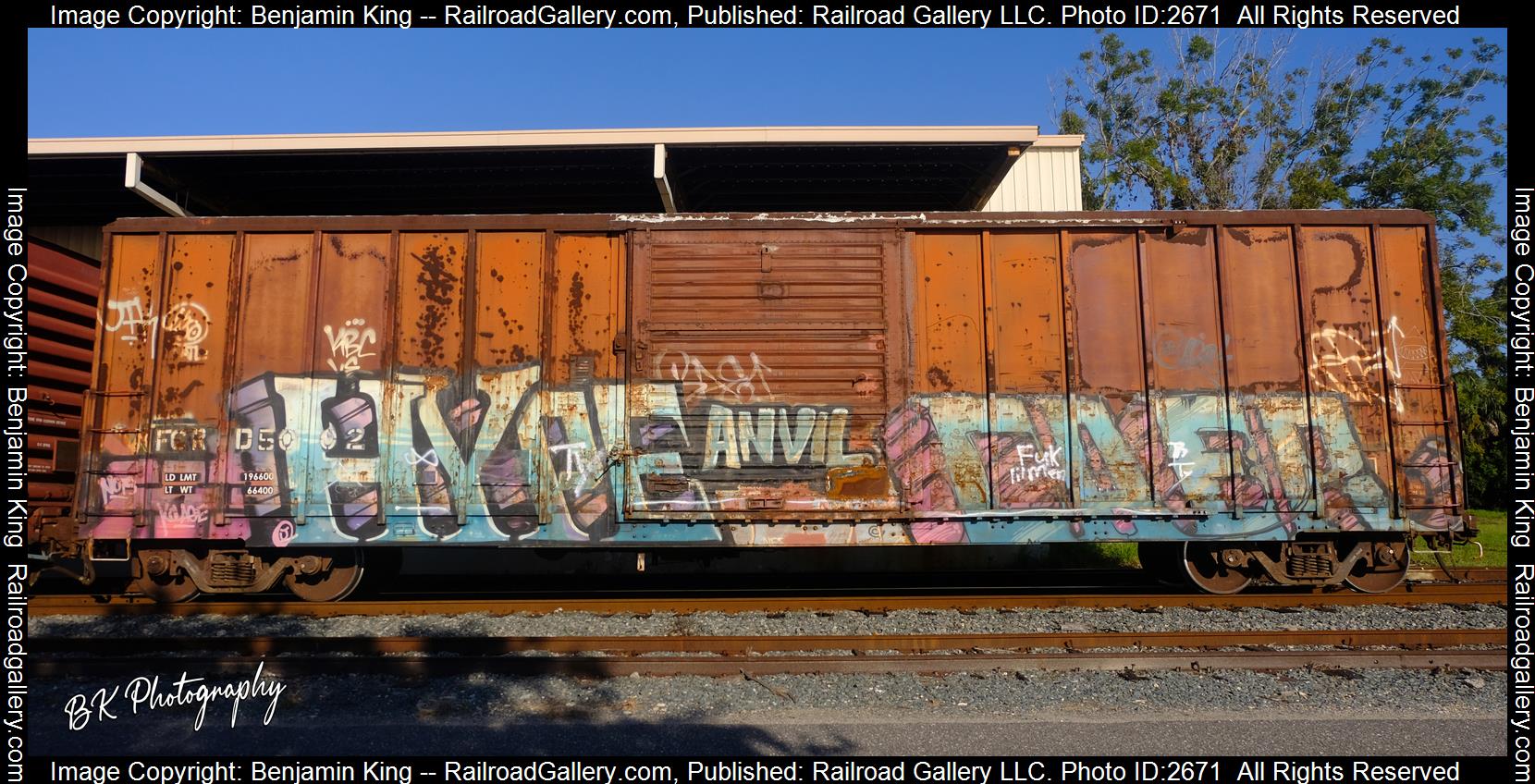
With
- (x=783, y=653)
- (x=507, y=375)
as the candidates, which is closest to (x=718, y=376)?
(x=507, y=375)

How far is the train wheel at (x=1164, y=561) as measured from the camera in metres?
7.61

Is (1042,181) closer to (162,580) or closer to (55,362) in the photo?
(162,580)

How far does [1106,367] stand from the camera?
718 cm

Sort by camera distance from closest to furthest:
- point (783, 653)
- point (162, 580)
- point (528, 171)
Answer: point (783, 653)
point (162, 580)
point (528, 171)

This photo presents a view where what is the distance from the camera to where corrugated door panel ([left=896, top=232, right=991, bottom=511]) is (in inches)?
276

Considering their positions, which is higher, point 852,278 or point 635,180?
point 635,180

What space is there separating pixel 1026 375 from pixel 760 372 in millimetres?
2395

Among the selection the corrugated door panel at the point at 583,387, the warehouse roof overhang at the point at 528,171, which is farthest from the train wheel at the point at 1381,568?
the corrugated door panel at the point at 583,387

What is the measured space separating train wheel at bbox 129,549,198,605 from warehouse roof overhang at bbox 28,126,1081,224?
5268 millimetres

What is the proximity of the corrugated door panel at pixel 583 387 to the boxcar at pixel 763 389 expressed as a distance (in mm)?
27

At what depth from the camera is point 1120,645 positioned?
20.1ft
